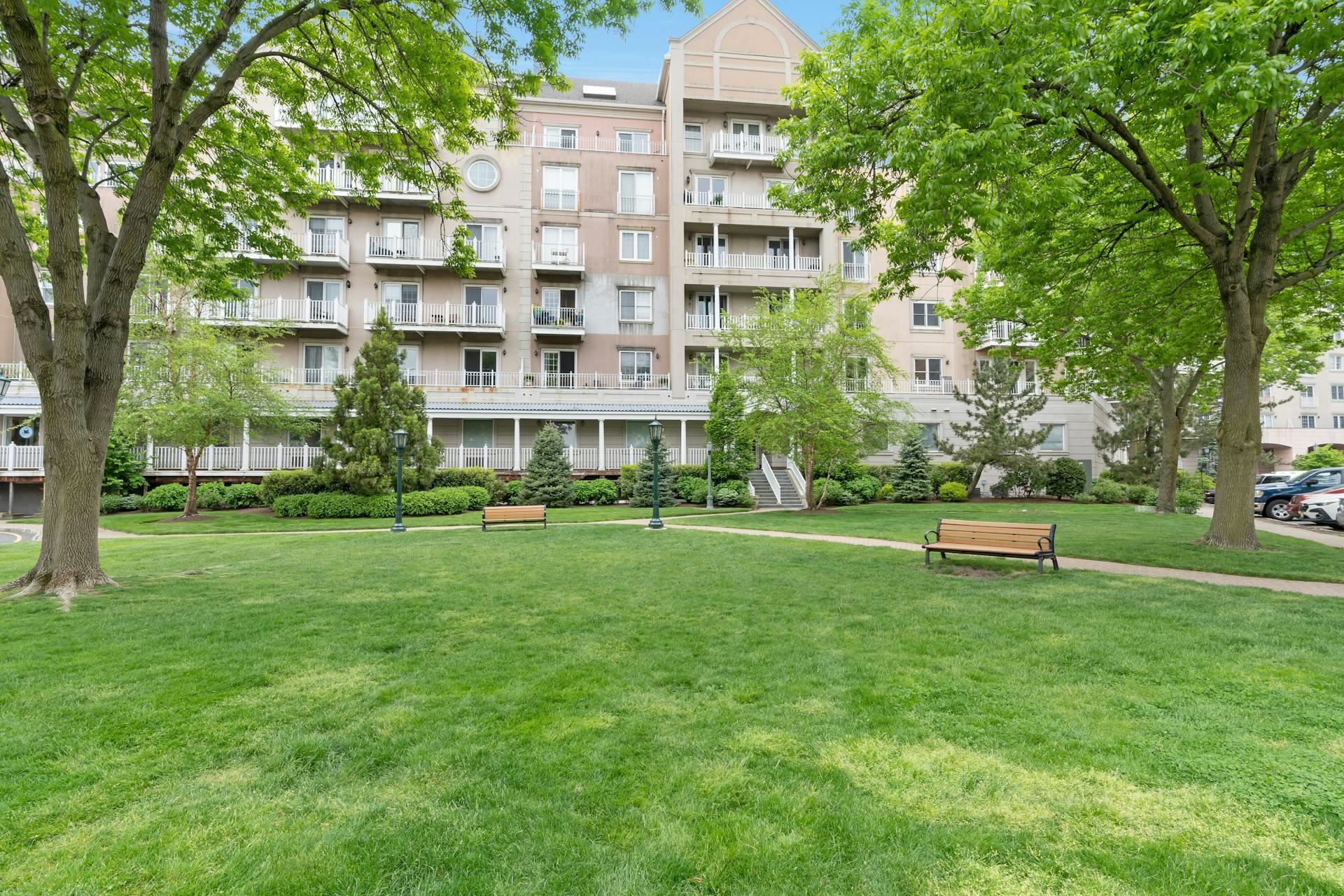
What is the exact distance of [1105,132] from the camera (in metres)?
10.6

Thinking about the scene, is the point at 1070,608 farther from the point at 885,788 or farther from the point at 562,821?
the point at 562,821

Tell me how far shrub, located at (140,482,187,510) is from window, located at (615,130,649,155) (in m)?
24.2

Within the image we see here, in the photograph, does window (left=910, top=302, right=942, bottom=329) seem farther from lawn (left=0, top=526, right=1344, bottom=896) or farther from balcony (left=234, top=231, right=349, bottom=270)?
balcony (left=234, top=231, right=349, bottom=270)

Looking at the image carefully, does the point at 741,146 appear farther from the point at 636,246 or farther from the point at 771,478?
the point at 771,478

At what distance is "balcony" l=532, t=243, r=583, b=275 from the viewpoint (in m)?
29.0

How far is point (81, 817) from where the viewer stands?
2844 mm

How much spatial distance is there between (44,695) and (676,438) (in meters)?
25.2

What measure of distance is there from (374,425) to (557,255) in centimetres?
1231

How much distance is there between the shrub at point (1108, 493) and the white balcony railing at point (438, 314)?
26.5m

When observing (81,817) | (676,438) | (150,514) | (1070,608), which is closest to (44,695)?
(81,817)

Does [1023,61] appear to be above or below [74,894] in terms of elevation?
above

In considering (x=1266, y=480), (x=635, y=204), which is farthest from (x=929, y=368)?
(x=1266, y=480)

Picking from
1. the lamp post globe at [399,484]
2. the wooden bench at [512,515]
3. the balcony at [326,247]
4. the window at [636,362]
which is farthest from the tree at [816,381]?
the balcony at [326,247]

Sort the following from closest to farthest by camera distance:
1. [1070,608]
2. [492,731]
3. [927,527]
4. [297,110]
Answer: [492,731] < [1070,608] < [297,110] < [927,527]
